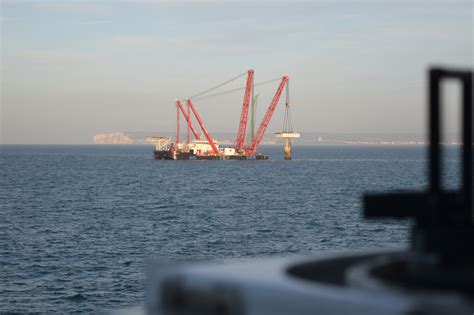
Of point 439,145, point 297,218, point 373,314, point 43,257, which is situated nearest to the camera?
point 373,314

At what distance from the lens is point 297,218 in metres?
78.1

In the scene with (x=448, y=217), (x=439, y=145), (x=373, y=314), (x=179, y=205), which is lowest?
(x=179, y=205)

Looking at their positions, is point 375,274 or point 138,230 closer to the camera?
point 375,274

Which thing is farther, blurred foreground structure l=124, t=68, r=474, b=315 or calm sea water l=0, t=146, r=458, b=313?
calm sea water l=0, t=146, r=458, b=313

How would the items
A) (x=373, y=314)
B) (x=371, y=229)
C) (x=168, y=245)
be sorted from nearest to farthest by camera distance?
(x=373, y=314) < (x=168, y=245) < (x=371, y=229)

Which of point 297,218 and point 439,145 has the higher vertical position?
point 439,145

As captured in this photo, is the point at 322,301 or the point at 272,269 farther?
the point at 272,269

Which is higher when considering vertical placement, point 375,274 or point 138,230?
point 375,274

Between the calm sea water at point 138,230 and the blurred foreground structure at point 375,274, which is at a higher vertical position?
the blurred foreground structure at point 375,274

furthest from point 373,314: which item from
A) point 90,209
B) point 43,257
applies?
point 90,209

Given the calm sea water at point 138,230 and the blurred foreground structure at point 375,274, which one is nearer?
the blurred foreground structure at point 375,274

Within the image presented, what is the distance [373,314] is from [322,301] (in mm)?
438

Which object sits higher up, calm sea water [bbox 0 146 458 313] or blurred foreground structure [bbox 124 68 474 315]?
blurred foreground structure [bbox 124 68 474 315]

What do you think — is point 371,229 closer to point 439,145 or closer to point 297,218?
point 297,218
